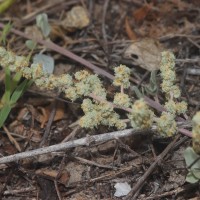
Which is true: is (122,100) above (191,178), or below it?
above

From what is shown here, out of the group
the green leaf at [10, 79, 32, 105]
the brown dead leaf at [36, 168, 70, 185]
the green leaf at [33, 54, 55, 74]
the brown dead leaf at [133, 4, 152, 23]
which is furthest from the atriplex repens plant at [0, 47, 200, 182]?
the brown dead leaf at [133, 4, 152, 23]

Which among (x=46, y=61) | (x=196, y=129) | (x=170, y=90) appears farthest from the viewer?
(x=46, y=61)

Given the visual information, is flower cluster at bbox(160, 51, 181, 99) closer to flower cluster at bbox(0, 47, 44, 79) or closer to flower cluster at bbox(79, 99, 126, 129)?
flower cluster at bbox(79, 99, 126, 129)

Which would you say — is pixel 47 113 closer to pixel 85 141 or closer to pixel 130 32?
pixel 85 141

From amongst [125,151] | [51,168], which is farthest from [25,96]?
[125,151]

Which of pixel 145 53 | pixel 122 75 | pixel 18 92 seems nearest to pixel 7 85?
pixel 18 92

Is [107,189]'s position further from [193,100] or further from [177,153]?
[193,100]

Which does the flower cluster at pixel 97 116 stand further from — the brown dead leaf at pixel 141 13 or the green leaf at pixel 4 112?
the brown dead leaf at pixel 141 13
